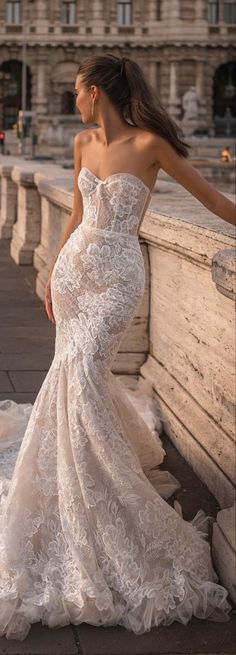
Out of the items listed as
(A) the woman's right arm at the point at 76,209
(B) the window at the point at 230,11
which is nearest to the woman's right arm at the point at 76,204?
(A) the woman's right arm at the point at 76,209

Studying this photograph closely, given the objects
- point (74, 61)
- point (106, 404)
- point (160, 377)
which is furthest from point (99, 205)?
point (74, 61)

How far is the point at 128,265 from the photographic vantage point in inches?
160

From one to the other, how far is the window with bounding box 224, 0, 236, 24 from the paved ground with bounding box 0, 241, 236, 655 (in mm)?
58430

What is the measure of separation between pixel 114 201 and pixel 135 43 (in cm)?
6129

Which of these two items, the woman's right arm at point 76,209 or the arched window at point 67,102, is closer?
the woman's right arm at point 76,209

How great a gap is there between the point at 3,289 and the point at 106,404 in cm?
722

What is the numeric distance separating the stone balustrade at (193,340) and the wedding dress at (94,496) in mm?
218

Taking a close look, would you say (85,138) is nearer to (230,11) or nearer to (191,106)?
(191,106)

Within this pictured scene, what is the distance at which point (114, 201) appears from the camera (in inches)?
159

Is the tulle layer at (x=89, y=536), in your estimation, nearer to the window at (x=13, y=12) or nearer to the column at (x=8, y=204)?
the column at (x=8, y=204)

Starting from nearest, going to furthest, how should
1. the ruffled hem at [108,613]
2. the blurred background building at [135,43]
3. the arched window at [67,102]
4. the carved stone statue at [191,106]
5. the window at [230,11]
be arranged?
the ruffled hem at [108,613], the carved stone statue at [191,106], the blurred background building at [135,43], the arched window at [67,102], the window at [230,11]

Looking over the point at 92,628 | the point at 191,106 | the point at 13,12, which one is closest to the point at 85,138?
the point at 92,628

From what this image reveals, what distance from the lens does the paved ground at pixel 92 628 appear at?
3586mm

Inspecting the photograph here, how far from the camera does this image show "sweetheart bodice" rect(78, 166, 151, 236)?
13.2 ft
